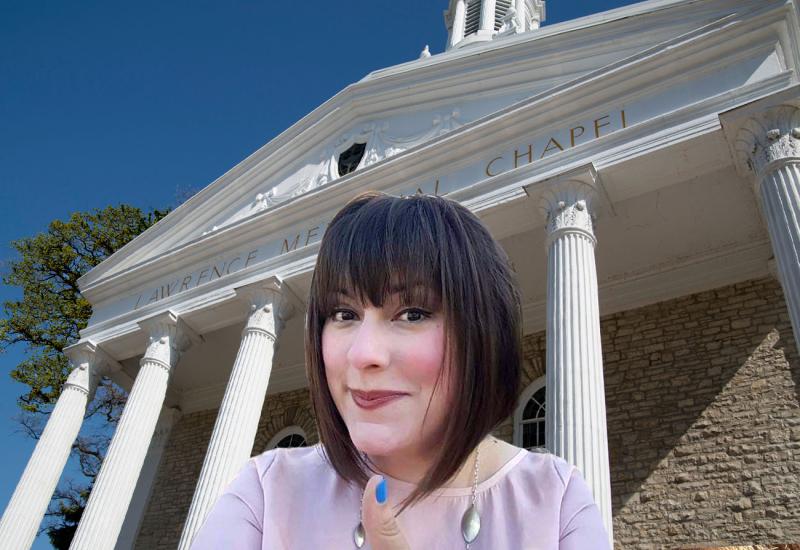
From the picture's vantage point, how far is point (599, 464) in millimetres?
6715

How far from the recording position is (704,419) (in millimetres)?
10203

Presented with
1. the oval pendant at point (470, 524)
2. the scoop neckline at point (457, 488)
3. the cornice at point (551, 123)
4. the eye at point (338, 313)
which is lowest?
the oval pendant at point (470, 524)

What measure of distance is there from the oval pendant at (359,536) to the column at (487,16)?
24497mm

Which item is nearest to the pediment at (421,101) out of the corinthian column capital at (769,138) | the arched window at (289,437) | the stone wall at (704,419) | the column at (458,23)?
the corinthian column capital at (769,138)

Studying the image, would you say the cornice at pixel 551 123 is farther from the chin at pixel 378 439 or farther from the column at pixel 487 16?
the column at pixel 487 16

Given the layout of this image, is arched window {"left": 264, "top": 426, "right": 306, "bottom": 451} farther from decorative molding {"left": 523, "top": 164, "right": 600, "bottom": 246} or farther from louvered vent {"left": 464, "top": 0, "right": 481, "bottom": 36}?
louvered vent {"left": 464, "top": 0, "right": 481, "bottom": 36}

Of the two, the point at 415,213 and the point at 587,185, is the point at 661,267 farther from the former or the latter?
the point at 415,213

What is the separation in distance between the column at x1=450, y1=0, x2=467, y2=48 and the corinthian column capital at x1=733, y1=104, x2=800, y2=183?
1797 cm

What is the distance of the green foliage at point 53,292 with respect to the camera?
766 inches

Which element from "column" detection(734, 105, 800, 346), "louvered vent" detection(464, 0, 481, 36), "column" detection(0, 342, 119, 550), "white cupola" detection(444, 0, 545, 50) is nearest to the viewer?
"column" detection(734, 105, 800, 346)

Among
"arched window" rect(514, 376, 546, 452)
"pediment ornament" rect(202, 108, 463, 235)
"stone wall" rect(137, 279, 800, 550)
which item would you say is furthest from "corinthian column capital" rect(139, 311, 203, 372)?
"arched window" rect(514, 376, 546, 452)

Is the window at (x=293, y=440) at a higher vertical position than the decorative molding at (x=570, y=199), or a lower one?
lower

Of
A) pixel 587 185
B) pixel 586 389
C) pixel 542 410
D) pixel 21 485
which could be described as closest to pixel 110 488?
pixel 21 485

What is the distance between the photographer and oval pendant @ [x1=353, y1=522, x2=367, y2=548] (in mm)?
1116
